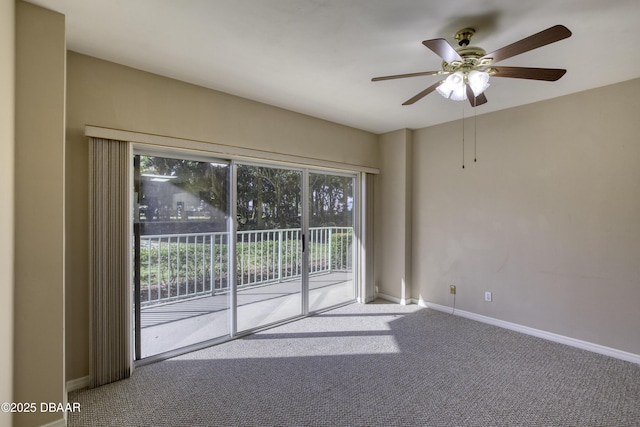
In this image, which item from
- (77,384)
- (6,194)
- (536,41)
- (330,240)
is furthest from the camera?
(330,240)

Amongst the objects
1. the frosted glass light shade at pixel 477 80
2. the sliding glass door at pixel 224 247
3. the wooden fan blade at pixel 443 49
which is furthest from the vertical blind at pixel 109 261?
the frosted glass light shade at pixel 477 80

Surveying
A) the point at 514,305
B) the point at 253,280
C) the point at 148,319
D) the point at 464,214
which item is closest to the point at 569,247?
the point at 514,305

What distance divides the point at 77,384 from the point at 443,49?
11.3 feet

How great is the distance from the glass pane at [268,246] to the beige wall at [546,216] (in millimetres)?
1905

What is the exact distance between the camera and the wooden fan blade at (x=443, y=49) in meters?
1.51

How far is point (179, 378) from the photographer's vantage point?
8.08 feet

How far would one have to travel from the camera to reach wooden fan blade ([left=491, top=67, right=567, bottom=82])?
5.63 ft

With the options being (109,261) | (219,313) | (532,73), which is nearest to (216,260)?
(219,313)

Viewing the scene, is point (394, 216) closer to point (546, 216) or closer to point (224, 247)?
point (546, 216)

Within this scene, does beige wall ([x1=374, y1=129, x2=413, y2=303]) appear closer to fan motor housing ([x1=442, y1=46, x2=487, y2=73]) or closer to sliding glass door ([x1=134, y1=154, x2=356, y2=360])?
sliding glass door ([x1=134, y1=154, x2=356, y2=360])

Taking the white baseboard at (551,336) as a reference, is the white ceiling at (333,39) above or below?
above

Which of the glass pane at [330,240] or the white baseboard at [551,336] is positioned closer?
the white baseboard at [551,336]

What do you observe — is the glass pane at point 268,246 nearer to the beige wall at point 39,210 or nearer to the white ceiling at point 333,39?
the white ceiling at point 333,39

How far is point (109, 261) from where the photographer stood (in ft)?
7.76
